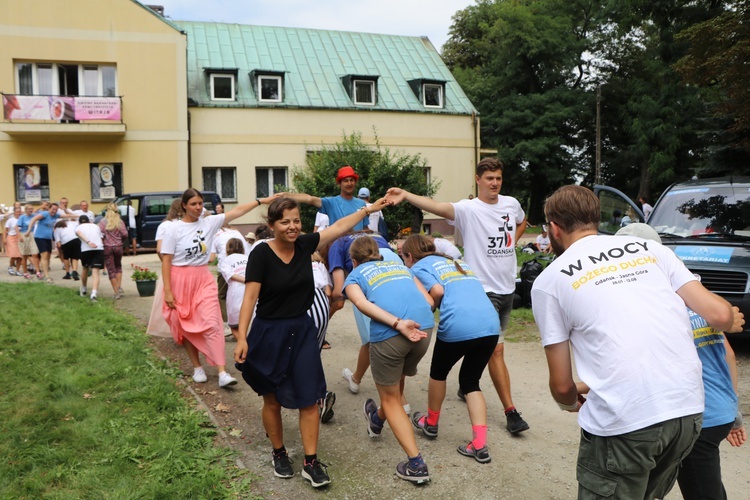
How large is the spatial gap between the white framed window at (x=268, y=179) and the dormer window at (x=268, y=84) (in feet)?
9.66

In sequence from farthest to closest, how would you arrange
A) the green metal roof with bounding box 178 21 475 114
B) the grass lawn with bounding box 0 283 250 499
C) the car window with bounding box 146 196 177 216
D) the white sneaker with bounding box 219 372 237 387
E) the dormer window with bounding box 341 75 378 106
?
the dormer window with bounding box 341 75 378 106 → the green metal roof with bounding box 178 21 475 114 → the car window with bounding box 146 196 177 216 → the white sneaker with bounding box 219 372 237 387 → the grass lawn with bounding box 0 283 250 499

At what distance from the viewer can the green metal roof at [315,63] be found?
28.9 meters

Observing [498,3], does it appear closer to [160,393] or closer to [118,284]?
[118,284]

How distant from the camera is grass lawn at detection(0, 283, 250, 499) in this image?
426cm

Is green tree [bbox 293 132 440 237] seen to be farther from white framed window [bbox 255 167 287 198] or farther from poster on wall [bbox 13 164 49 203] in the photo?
poster on wall [bbox 13 164 49 203]

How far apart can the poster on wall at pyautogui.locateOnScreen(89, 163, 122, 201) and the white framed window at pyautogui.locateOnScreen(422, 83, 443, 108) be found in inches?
552

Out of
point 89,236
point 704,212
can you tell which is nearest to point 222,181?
point 89,236

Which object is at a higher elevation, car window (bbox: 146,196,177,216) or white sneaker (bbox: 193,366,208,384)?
car window (bbox: 146,196,177,216)

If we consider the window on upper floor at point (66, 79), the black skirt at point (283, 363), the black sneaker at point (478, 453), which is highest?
the window on upper floor at point (66, 79)

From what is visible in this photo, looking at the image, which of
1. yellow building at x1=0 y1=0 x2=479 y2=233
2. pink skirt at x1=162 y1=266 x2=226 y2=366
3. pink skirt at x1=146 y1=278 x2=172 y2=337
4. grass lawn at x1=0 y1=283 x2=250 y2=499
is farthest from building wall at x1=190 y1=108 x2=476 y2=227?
pink skirt at x1=162 y1=266 x2=226 y2=366

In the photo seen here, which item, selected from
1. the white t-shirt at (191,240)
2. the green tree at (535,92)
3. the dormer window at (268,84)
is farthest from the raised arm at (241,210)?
the green tree at (535,92)

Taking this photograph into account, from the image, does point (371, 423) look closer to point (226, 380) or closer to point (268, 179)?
point (226, 380)

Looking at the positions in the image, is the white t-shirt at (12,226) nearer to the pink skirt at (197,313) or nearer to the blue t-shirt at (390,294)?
the pink skirt at (197,313)

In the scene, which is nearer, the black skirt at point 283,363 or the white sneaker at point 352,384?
the black skirt at point 283,363
